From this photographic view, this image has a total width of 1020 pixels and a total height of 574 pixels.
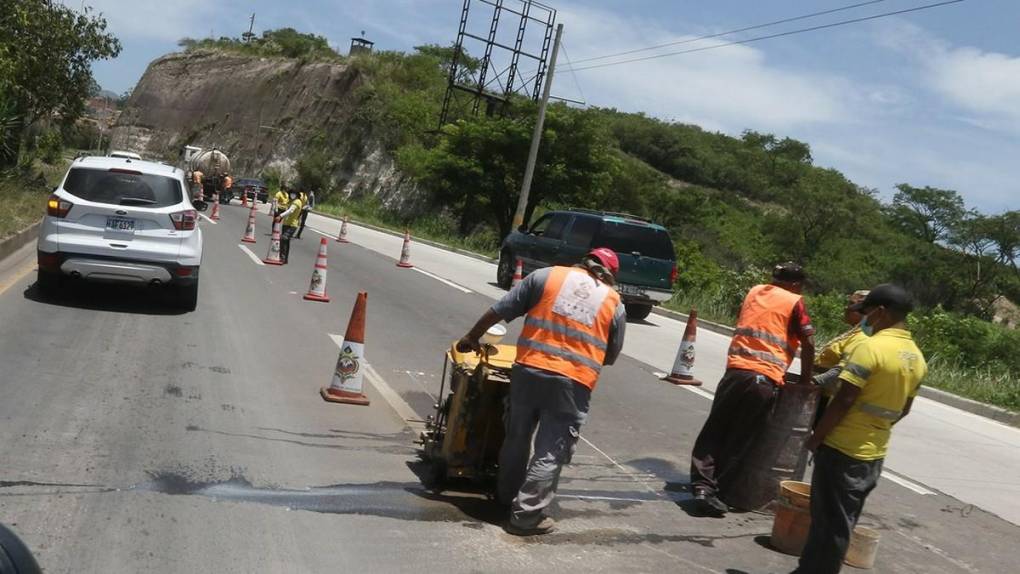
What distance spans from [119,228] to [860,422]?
942 centimetres

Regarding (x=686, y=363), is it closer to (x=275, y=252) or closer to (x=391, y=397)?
(x=391, y=397)

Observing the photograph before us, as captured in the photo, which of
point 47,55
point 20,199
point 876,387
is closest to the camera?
point 876,387

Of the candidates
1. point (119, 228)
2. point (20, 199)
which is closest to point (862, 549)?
point (119, 228)

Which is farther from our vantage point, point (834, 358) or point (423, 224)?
point (423, 224)

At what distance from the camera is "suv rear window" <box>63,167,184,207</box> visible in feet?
39.8

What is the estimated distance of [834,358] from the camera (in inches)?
283

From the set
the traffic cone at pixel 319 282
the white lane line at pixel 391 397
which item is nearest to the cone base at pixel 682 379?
the white lane line at pixel 391 397

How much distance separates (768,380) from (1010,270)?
52868mm

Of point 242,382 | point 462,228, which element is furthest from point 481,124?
point 242,382

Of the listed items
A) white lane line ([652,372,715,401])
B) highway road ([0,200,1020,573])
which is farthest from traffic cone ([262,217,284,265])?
white lane line ([652,372,715,401])

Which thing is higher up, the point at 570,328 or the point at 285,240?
the point at 570,328

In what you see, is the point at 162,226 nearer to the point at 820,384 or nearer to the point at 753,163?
Result: the point at 820,384

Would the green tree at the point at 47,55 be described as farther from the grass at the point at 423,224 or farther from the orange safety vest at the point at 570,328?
the orange safety vest at the point at 570,328

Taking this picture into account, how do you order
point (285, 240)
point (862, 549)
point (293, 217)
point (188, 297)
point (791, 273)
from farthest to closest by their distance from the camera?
point (285, 240) < point (293, 217) < point (188, 297) < point (791, 273) < point (862, 549)
